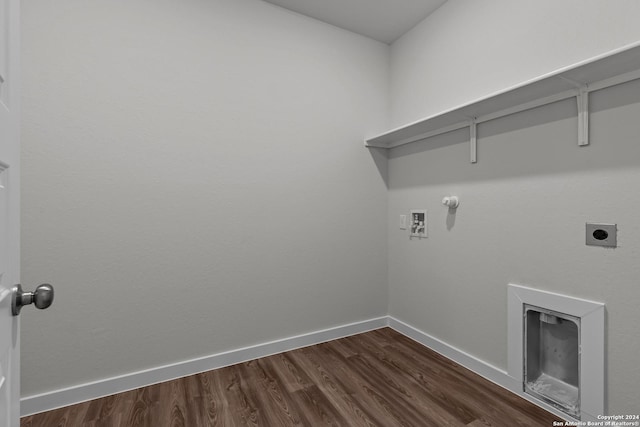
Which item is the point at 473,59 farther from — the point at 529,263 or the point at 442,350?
the point at 442,350

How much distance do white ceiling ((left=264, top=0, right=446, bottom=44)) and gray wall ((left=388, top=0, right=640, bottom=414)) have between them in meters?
0.12

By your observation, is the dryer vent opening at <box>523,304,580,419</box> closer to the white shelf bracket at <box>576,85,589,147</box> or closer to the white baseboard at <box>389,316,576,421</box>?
the white baseboard at <box>389,316,576,421</box>

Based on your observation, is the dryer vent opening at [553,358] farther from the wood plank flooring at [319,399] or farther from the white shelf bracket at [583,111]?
the white shelf bracket at [583,111]

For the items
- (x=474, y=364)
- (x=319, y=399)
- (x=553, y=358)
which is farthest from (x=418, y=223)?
(x=319, y=399)

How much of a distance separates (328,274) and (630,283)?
170 cm

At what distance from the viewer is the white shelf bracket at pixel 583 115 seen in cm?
141

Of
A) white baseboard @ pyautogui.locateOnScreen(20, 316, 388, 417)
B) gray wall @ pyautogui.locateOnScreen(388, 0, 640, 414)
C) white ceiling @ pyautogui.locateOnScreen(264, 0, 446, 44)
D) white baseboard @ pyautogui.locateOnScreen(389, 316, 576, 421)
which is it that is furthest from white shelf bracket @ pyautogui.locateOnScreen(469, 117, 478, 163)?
white baseboard @ pyautogui.locateOnScreen(20, 316, 388, 417)

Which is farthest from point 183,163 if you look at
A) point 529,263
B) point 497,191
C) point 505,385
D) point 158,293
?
point 505,385

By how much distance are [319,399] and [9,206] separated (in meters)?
1.61

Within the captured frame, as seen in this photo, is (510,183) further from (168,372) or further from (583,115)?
(168,372)

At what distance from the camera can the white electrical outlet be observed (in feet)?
7.61

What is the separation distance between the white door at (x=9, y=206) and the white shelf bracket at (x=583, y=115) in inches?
81.8

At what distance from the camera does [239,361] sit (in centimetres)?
208

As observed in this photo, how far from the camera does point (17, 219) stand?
2.45ft
